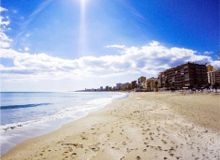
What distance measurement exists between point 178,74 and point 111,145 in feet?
407

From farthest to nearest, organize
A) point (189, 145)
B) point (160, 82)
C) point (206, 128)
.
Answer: point (160, 82) < point (206, 128) < point (189, 145)

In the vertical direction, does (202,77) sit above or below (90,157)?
above

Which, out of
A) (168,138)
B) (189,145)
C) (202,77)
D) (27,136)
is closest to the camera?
(189,145)

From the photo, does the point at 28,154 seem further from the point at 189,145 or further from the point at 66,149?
the point at 189,145

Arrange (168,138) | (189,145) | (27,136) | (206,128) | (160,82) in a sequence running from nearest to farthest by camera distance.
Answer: (189,145) → (168,138) → (206,128) → (27,136) → (160,82)

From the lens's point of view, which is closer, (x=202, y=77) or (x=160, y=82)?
(x=202, y=77)

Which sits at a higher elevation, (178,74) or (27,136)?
(178,74)

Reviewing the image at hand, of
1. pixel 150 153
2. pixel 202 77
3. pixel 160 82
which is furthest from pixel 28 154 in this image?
pixel 160 82

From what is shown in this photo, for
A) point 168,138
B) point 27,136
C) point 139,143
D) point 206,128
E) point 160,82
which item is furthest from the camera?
point 160,82

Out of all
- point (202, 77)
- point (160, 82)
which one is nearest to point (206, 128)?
point (202, 77)

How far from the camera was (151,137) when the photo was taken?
9.08m

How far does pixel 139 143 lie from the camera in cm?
823

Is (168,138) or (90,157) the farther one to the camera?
(168,138)

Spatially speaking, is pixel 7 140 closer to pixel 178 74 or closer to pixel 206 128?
pixel 206 128
